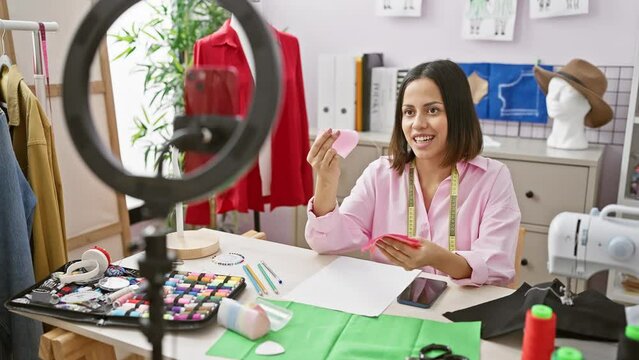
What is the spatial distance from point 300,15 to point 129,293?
2.55 meters

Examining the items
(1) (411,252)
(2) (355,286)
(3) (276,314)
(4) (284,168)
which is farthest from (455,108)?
(4) (284,168)

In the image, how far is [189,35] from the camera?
320 cm

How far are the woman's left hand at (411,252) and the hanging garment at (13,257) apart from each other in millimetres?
1118

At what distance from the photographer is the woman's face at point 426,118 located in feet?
5.75

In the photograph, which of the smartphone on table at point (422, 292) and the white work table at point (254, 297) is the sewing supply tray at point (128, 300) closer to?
the white work table at point (254, 297)

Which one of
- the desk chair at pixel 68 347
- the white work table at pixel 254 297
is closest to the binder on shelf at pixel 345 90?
the white work table at pixel 254 297

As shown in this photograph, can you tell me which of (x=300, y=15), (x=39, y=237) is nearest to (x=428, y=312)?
(x=39, y=237)

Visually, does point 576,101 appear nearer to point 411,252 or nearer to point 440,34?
point 440,34

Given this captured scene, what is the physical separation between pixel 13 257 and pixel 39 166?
1.06 feet

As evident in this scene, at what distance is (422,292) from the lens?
1442mm

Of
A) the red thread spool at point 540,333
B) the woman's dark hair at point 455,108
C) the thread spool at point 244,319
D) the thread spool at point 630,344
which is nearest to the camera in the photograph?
the thread spool at point 630,344

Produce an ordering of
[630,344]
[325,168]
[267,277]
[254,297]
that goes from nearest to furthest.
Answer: [630,344], [254,297], [267,277], [325,168]

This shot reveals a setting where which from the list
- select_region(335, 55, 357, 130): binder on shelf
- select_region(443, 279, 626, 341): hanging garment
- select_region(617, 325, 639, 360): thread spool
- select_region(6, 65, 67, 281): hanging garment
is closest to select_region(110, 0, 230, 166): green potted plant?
select_region(335, 55, 357, 130): binder on shelf

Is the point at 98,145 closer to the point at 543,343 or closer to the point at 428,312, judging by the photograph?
the point at 543,343
